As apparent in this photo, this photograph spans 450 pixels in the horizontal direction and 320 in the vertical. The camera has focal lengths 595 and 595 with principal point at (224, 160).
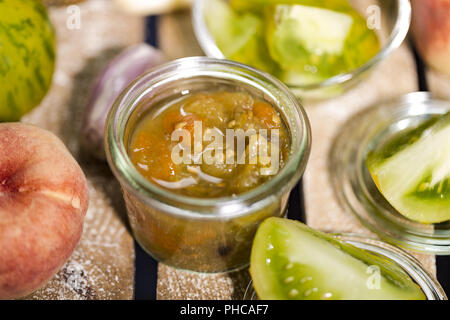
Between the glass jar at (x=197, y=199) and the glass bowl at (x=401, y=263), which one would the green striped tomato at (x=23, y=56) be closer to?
the glass jar at (x=197, y=199)

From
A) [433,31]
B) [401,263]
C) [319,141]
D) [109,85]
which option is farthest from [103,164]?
[433,31]

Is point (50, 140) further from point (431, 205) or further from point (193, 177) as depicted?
point (431, 205)

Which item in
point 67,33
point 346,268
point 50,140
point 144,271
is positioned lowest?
point 144,271

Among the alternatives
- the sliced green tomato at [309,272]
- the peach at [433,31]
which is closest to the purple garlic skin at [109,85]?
the sliced green tomato at [309,272]

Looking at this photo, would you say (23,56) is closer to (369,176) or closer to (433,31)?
(369,176)

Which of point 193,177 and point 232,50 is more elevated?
point 232,50

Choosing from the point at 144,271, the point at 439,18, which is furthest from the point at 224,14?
the point at 144,271

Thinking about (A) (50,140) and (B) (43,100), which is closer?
(A) (50,140)

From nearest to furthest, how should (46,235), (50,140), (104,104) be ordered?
(46,235), (50,140), (104,104)
